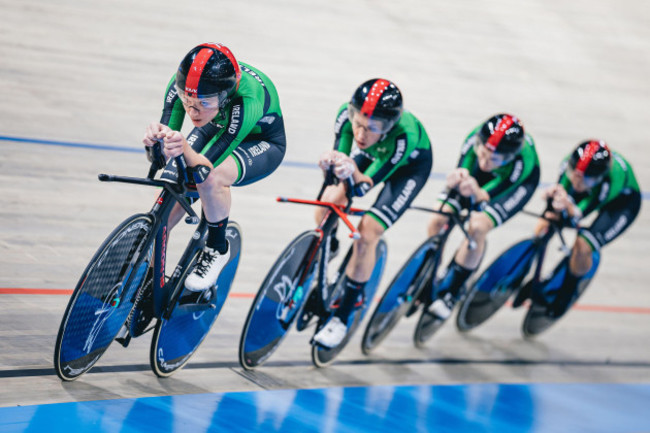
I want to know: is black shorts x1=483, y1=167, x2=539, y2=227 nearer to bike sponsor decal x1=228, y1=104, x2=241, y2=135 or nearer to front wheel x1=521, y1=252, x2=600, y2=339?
front wheel x1=521, y1=252, x2=600, y2=339

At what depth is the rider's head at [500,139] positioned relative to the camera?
4.39 metres

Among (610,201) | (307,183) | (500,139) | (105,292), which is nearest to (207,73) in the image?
(105,292)

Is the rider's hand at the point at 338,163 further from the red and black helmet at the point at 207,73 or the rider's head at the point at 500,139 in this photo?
the rider's head at the point at 500,139

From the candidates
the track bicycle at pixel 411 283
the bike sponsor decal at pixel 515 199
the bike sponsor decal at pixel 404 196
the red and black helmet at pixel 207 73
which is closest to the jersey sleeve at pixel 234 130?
the red and black helmet at pixel 207 73

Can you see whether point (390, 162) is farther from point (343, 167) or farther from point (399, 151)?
point (343, 167)

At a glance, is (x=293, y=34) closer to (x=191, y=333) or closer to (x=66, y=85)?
(x=66, y=85)

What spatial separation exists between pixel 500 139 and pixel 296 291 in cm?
137

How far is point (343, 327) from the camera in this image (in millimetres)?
4203

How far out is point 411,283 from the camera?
466 cm

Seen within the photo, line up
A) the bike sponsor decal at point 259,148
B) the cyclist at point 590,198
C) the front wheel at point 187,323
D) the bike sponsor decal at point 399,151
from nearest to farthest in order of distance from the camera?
the bike sponsor decal at point 259,148, the front wheel at point 187,323, the bike sponsor decal at point 399,151, the cyclist at point 590,198

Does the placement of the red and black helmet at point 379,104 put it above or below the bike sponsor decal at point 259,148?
above

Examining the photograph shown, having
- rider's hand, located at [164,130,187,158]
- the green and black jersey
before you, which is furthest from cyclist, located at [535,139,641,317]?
rider's hand, located at [164,130,187,158]

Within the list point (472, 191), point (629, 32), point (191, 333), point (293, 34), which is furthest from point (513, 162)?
point (629, 32)

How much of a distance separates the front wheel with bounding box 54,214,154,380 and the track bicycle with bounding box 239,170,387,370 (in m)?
0.74
